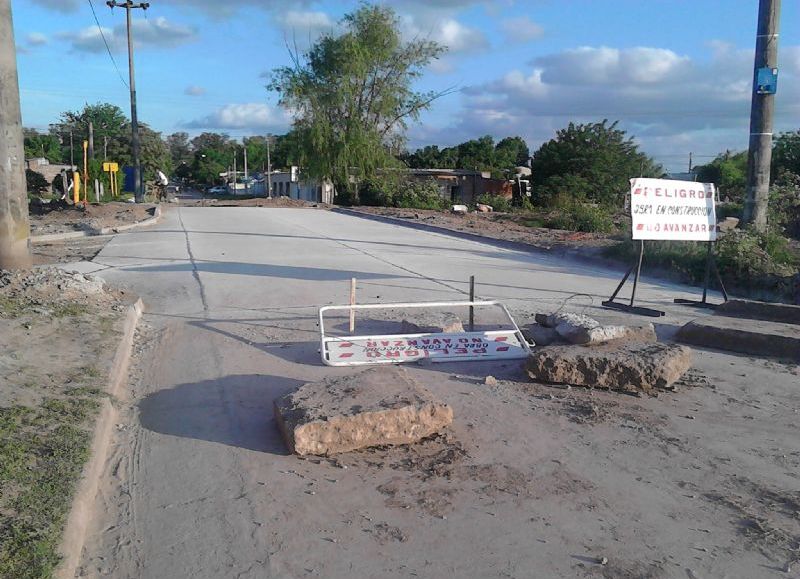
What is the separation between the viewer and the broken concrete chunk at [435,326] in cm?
825

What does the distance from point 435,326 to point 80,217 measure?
26.2m

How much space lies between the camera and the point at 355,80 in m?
52.5

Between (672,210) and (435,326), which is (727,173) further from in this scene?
(435,326)

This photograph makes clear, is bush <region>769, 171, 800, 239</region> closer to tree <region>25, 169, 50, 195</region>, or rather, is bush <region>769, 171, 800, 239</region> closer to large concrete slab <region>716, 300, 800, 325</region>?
large concrete slab <region>716, 300, 800, 325</region>

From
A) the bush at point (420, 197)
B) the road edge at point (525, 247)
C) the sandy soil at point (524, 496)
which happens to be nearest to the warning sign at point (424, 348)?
the sandy soil at point (524, 496)

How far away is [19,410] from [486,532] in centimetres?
354

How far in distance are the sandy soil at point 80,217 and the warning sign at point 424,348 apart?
58.8ft

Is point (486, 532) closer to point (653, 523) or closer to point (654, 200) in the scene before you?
point (653, 523)

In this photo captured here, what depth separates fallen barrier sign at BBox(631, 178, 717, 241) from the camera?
416 inches

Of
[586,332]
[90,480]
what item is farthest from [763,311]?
[90,480]

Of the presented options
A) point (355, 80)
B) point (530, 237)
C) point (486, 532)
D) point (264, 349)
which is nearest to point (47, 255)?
point (264, 349)

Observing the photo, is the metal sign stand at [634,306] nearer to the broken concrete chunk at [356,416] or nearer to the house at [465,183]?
the broken concrete chunk at [356,416]

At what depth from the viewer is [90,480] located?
4.59 metres

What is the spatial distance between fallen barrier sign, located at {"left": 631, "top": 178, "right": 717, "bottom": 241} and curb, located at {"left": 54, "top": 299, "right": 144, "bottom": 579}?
700 centimetres
